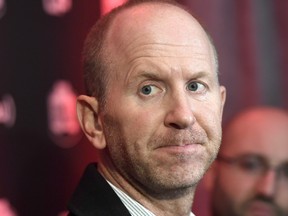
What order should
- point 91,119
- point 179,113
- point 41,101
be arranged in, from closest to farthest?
point 179,113 < point 91,119 < point 41,101

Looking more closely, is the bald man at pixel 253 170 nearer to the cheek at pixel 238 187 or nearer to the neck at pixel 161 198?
the cheek at pixel 238 187

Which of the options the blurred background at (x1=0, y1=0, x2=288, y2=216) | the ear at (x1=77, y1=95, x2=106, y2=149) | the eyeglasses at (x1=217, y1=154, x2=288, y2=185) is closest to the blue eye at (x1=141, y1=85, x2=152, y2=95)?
the ear at (x1=77, y1=95, x2=106, y2=149)

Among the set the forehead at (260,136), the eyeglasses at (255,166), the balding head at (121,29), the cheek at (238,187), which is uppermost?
the balding head at (121,29)

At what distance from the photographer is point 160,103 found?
1.47 meters

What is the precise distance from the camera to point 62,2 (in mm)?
2154

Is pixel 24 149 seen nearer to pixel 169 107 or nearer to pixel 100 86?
pixel 100 86

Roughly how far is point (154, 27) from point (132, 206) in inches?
13.5

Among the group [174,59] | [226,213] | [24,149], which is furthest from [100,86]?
[226,213]

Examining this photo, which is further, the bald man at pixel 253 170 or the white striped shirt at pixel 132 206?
the bald man at pixel 253 170

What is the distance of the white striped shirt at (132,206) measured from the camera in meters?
1.50

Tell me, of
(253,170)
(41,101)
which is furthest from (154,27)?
(253,170)

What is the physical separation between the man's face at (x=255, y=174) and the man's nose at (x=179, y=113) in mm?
857

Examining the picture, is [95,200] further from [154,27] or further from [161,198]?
[154,27]

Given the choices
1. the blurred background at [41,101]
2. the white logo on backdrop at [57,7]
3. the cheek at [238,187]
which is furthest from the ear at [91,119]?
the cheek at [238,187]
